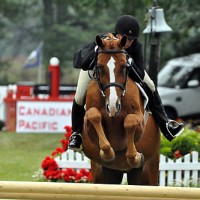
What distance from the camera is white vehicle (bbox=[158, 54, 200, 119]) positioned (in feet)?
76.4

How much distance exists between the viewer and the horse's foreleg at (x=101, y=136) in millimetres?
7832

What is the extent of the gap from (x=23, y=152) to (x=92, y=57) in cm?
992

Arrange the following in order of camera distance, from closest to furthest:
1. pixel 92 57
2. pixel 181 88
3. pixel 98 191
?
pixel 98 191 → pixel 92 57 → pixel 181 88

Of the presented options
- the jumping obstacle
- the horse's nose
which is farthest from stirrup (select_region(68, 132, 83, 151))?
the jumping obstacle

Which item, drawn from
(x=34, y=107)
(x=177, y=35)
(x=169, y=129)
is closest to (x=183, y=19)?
(x=177, y=35)

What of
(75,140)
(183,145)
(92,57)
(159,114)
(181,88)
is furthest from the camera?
(181,88)

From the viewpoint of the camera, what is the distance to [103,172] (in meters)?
9.09

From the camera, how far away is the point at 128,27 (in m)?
8.54

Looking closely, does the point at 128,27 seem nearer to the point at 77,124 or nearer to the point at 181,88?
the point at 77,124

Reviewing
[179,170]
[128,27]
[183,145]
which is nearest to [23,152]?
[183,145]

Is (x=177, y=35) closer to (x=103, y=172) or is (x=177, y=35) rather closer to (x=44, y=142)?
(x=44, y=142)

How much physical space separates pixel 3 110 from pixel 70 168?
38.2 feet

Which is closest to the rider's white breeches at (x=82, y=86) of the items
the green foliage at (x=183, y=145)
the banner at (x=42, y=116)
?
the green foliage at (x=183, y=145)

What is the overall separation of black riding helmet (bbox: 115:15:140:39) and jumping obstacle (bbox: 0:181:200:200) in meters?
2.16
